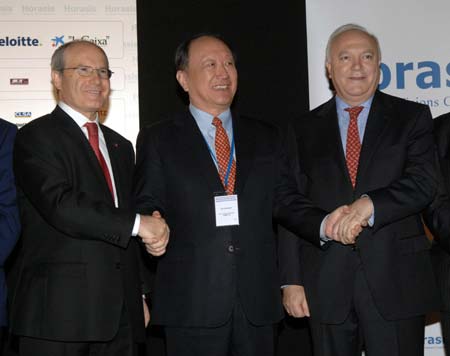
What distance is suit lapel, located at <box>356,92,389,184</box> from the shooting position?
3066 millimetres

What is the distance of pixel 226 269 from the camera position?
3160mm

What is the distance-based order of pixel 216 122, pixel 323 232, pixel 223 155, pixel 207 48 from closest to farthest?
pixel 323 232, pixel 223 155, pixel 216 122, pixel 207 48

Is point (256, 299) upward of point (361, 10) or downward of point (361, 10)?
downward

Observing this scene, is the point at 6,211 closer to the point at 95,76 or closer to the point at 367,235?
the point at 95,76

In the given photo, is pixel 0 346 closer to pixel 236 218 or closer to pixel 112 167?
pixel 112 167

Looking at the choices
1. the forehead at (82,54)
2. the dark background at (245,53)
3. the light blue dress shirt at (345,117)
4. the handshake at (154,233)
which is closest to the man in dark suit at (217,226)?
the handshake at (154,233)

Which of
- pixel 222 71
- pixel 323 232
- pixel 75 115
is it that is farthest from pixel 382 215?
pixel 75 115

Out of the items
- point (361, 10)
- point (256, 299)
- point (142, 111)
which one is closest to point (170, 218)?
point (256, 299)

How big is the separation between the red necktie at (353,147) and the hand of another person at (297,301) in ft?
1.93

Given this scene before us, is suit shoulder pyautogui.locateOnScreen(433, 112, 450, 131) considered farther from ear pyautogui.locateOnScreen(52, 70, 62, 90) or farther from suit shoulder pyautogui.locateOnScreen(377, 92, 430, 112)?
ear pyautogui.locateOnScreen(52, 70, 62, 90)

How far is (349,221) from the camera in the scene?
291 centimetres

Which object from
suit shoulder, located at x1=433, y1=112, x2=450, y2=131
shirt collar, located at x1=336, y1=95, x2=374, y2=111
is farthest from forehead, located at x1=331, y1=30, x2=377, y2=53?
suit shoulder, located at x1=433, y1=112, x2=450, y2=131

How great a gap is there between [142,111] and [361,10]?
1682 mm

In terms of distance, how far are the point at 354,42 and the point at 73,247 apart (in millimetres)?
1733
